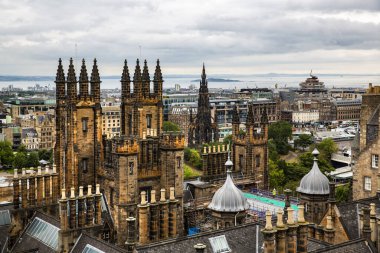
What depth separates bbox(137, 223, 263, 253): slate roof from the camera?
29094 mm

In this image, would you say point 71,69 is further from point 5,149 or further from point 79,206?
point 5,149

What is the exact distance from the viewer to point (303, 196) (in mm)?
44531

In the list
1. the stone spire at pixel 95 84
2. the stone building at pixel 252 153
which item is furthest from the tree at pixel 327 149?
the stone spire at pixel 95 84

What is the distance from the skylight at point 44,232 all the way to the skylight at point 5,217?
1770mm

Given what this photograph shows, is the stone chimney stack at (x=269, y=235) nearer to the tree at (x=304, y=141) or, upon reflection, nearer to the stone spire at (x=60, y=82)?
the stone spire at (x=60, y=82)

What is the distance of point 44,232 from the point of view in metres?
39.8

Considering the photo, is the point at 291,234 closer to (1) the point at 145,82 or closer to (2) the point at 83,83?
(2) the point at 83,83

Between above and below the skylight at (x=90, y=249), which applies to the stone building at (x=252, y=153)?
above

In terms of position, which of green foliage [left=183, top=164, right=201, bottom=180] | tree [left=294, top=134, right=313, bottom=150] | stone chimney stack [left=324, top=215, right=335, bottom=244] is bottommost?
green foliage [left=183, top=164, right=201, bottom=180]

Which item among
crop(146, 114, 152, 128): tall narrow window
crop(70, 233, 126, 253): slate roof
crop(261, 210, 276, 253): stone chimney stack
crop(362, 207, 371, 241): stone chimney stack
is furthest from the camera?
crop(146, 114, 152, 128): tall narrow window

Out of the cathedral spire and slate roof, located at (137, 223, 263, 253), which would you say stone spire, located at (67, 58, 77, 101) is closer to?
the cathedral spire

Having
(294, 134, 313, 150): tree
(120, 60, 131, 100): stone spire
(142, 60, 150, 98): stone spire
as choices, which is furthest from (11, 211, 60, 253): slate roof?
(294, 134, 313, 150): tree

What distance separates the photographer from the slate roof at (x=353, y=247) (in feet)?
94.9

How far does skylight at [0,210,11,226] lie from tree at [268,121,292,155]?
388 ft
